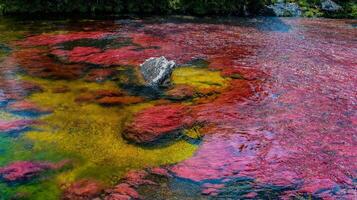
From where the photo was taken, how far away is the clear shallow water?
259 inches

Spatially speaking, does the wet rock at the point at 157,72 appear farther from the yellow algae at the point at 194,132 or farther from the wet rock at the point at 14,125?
the wet rock at the point at 14,125

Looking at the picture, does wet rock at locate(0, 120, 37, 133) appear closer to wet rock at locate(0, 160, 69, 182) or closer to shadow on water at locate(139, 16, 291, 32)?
wet rock at locate(0, 160, 69, 182)

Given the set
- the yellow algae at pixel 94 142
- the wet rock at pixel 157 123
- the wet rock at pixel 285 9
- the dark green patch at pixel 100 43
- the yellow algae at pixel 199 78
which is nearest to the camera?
the yellow algae at pixel 94 142

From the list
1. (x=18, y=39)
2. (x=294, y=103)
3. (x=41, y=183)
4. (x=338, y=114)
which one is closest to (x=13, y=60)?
(x=18, y=39)

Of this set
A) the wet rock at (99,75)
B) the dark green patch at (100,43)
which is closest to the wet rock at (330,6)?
the dark green patch at (100,43)

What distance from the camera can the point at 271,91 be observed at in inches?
425

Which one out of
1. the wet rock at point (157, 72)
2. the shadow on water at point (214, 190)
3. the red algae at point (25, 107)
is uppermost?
the wet rock at point (157, 72)

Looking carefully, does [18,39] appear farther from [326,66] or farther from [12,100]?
[326,66]

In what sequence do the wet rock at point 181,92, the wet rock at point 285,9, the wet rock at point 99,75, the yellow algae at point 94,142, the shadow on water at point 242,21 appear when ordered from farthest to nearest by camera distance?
1. the wet rock at point 285,9
2. the shadow on water at point 242,21
3. the wet rock at point 99,75
4. the wet rock at point 181,92
5. the yellow algae at point 94,142

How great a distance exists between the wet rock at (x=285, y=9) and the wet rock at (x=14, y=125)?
20.1m

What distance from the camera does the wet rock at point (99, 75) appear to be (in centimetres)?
1141

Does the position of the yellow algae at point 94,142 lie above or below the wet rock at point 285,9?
below

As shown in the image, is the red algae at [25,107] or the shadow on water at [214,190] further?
the red algae at [25,107]

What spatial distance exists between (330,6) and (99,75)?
21.0 m
